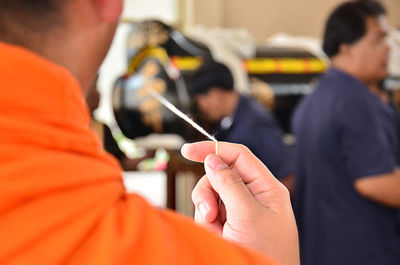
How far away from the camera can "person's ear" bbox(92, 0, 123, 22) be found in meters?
0.45

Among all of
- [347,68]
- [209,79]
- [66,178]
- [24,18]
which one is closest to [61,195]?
[66,178]

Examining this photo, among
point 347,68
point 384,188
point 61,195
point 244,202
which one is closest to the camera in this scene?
point 61,195

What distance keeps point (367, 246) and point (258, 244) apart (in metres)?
1.09

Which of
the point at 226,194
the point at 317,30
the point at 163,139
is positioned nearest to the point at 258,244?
the point at 226,194

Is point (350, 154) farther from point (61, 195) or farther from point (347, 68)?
point (61, 195)

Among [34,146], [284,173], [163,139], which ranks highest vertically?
[34,146]

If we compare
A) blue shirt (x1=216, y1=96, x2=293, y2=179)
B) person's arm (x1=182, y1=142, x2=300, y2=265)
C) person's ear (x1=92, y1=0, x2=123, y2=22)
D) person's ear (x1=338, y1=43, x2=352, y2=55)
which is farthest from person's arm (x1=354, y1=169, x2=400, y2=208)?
person's ear (x1=92, y1=0, x2=123, y2=22)

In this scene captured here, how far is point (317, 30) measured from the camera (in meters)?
4.39

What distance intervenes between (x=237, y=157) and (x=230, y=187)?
0.05 m

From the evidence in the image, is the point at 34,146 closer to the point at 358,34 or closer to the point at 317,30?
the point at 358,34

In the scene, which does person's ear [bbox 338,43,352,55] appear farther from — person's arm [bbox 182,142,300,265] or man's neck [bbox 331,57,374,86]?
person's arm [bbox 182,142,300,265]

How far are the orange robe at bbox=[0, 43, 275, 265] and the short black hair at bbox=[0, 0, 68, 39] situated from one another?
50mm

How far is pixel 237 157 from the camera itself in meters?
0.49

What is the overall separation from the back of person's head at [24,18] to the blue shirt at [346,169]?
1.17 m
